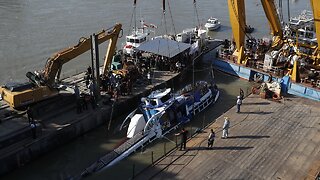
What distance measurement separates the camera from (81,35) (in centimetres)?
3891

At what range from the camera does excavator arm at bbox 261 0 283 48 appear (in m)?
28.9

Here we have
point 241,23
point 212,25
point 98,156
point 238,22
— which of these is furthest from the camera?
point 212,25

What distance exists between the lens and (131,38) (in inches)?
1137

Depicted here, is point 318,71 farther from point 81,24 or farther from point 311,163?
point 81,24

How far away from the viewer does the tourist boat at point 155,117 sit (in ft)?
59.1

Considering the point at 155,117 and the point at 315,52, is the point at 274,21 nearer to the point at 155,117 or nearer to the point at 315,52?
the point at 315,52

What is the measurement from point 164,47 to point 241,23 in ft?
19.0

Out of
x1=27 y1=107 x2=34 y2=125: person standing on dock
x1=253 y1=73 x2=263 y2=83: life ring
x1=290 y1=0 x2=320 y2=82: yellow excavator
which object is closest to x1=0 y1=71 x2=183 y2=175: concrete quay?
x1=27 y1=107 x2=34 y2=125: person standing on dock

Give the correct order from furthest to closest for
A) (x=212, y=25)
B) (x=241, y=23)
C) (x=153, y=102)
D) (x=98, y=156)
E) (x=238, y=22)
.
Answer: (x=212, y=25), (x=241, y=23), (x=238, y=22), (x=153, y=102), (x=98, y=156)

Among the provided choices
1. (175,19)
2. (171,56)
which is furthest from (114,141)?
(175,19)

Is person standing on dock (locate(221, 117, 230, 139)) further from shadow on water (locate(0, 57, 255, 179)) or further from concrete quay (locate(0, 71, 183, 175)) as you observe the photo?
concrete quay (locate(0, 71, 183, 175))

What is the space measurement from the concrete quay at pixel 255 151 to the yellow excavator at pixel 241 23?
8.21m

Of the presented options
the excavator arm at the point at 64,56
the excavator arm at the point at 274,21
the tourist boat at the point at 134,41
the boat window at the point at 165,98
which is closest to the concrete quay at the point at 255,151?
the boat window at the point at 165,98

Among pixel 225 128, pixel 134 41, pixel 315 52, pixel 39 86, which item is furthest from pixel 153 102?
pixel 315 52
